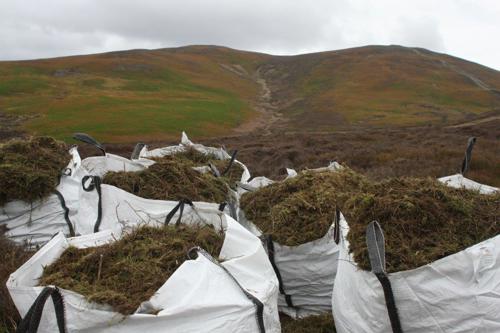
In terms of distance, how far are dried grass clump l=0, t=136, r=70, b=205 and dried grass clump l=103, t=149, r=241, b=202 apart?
86cm

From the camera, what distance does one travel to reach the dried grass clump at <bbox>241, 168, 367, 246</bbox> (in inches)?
144

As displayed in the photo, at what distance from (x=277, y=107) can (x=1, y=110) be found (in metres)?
31.1

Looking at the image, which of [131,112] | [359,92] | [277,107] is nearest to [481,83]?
[359,92]

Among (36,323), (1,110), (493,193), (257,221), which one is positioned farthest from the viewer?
(1,110)

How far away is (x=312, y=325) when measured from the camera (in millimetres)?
3488

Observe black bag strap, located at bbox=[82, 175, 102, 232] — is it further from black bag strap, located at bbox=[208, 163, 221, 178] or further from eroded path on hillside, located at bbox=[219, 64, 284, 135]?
eroded path on hillside, located at bbox=[219, 64, 284, 135]

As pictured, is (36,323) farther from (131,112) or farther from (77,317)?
(131,112)

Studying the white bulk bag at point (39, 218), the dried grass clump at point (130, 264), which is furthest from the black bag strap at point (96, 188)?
the dried grass clump at point (130, 264)

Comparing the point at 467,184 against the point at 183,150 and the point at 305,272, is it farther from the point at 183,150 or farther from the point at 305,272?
the point at 183,150

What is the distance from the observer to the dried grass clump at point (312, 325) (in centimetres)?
339

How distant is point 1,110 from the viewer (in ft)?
130

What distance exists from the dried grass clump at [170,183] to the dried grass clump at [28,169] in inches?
33.7

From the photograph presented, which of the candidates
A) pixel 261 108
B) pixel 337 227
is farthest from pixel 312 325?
pixel 261 108

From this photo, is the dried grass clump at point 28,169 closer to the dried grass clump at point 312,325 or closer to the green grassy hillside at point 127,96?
the dried grass clump at point 312,325
